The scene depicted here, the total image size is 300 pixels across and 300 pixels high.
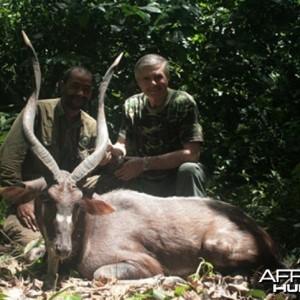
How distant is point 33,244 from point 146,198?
45.0 inches

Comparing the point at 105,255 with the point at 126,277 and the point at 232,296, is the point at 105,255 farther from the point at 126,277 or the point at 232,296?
the point at 232,296

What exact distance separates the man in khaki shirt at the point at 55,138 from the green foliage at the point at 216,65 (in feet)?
2.73

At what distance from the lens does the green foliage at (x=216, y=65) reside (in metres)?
6.91

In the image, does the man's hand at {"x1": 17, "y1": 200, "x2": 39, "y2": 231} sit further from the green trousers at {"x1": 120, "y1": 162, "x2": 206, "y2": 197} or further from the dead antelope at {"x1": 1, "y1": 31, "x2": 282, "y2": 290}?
the green trousers at {"x1": 120, "y1": 162, "x2": 206, "y2": 197}

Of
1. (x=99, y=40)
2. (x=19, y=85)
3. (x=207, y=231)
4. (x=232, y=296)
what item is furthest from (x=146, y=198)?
(x=19, y=85)

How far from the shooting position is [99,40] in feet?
25.4

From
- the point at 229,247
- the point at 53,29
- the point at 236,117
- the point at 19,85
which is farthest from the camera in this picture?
the point at 236,117

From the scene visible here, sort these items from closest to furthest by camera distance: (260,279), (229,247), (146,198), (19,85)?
(260,279), (229,247), (146,198), (19,85)

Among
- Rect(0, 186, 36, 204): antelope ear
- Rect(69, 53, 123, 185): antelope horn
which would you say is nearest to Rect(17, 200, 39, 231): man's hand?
Rect(0, 186, 36, 204): antelope ear

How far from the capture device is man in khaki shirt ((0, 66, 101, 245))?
235 inches

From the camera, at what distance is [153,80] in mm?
6031

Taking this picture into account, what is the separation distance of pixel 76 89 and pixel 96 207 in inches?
72.5

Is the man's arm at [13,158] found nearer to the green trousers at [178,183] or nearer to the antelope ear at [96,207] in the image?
the green trousers at [178,183]

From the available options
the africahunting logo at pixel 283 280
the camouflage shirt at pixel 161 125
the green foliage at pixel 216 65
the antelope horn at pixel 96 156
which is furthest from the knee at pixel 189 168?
the africahunting logo at pixel 283 280
